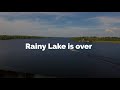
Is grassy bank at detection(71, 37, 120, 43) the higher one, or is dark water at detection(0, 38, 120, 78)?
grassy bank at detection(71, 37, 120, 43)

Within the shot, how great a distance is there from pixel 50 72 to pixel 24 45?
615mm

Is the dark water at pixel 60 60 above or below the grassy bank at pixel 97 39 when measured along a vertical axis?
below

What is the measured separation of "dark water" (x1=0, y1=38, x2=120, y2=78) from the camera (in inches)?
148

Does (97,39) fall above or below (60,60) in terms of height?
above

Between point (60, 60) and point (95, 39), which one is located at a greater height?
point (95, 39)

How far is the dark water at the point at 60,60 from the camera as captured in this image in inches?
148

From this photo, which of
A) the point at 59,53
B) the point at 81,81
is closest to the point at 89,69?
the point at 81,81

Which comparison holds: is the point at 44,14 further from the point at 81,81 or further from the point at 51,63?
the point at 81,81

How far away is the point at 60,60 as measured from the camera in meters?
3.78

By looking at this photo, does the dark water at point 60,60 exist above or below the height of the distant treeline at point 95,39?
below

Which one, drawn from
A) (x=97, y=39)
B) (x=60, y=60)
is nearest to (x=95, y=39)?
(x=97, y=39)

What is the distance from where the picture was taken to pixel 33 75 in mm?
3787

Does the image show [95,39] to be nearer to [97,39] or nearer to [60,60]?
A: [97,39]
